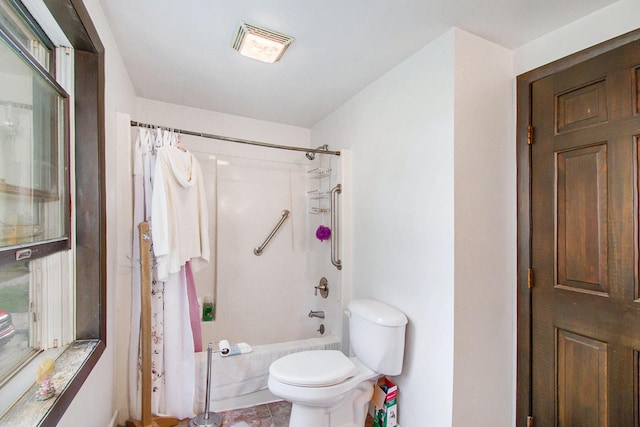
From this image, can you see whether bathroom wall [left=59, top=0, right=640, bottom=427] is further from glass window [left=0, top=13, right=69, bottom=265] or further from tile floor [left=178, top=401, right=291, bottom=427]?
tile floor [left=178, top=401, right=291, bottom=427]

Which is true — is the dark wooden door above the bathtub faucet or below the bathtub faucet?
above

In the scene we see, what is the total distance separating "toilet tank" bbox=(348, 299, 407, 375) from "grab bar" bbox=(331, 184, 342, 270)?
0.68 m

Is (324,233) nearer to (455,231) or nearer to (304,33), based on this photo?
(455,231)

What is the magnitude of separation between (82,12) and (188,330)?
1722 millimetres

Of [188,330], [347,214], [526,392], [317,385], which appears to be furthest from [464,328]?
[188,330]

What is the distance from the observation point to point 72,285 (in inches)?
49.4

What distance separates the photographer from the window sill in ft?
2.76

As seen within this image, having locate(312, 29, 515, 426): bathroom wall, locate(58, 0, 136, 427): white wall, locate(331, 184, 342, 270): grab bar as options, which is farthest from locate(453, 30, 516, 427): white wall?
locate(58, 0, 136, 427): white wall

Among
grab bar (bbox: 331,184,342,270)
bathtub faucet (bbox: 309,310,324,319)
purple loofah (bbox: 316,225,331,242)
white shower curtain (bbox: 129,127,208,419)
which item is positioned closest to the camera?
white shower curtain (bbox: 129,127,208,419)

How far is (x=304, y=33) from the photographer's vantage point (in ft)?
4.99

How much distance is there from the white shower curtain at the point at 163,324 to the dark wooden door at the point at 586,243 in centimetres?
205

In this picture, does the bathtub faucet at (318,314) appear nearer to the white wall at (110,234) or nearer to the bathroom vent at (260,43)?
the white wall at (110,234)

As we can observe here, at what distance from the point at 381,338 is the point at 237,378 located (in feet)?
3.53

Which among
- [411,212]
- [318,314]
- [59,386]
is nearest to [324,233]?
[318,314]
